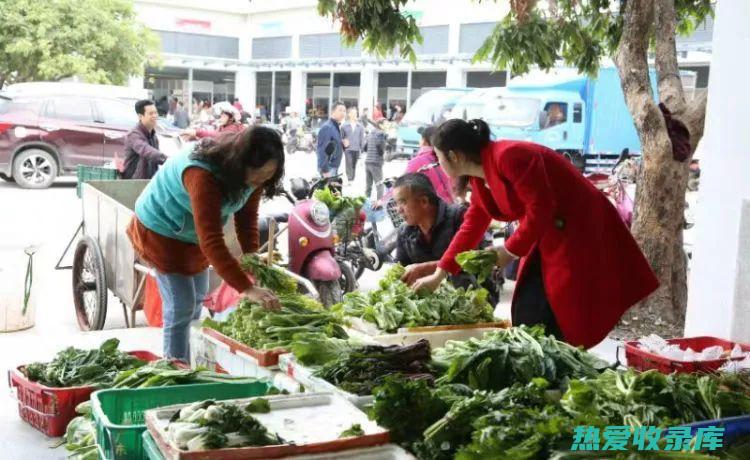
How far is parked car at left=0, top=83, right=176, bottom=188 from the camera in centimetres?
1612

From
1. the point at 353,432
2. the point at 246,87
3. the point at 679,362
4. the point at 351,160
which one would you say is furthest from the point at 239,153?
the point at 246,87

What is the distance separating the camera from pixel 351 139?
18547mm

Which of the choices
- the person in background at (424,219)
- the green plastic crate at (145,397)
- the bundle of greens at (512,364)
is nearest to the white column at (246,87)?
the person in background at (424,219)

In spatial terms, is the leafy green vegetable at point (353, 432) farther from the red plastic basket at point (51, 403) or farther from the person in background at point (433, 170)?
the person in background at point (433, 170)

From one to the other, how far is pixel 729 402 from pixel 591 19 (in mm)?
6298

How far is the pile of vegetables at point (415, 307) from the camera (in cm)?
440

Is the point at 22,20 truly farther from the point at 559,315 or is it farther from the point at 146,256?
the point at 559,315

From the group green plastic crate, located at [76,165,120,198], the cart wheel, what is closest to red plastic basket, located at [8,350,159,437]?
the cart wheel

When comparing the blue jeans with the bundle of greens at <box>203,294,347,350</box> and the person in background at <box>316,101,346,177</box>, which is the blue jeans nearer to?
the bundle of greens at <box>203,294,347,350</box>

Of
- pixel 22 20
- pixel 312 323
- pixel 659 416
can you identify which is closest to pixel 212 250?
pixel 312 323

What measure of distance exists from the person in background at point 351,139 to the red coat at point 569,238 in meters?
14.0

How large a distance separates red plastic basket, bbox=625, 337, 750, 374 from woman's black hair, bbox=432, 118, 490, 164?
1.20 meters

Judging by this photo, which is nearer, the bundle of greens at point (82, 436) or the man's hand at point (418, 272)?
the bundle of greens at point (82, 436)

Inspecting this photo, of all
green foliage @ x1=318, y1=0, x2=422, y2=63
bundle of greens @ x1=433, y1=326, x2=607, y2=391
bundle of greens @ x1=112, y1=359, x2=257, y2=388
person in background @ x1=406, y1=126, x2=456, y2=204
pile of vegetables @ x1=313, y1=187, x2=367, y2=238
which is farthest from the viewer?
person in background @ x1=406, y1=126, x2=456, y2=204
